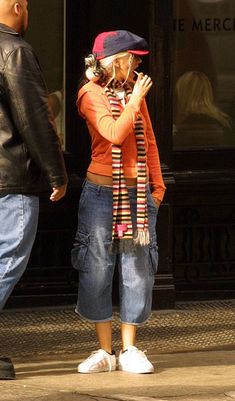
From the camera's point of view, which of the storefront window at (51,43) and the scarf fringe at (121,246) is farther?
the storefront window at (51,43)

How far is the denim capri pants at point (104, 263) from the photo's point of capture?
780 cm

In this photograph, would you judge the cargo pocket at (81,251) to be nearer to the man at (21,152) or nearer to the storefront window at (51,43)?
the man at (21,152)

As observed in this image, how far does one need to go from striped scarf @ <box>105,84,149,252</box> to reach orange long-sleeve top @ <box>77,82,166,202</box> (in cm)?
4

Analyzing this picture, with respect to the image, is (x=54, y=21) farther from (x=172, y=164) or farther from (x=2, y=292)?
(x=2, y=292)

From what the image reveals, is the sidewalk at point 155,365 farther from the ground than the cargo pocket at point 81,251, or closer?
closer

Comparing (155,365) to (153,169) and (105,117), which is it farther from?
(105,117)

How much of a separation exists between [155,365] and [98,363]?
462 millimetres

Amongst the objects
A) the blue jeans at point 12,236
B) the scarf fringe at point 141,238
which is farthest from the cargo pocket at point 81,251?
the blue jeans at point 12,236

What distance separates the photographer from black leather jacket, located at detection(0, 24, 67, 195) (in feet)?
23.7

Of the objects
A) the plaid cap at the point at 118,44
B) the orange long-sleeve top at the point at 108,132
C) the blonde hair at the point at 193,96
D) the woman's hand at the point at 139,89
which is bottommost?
the blonde hair at the point at 193,96

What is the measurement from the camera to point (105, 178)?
7.80 metres

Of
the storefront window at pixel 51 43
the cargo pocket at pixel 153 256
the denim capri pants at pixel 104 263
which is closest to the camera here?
the denim capri pants at pixel 104 263

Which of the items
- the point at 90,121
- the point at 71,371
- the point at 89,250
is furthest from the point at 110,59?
the point at 71,371

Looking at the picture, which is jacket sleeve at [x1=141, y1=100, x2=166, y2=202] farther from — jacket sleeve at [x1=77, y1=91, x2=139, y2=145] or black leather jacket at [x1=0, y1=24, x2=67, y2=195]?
black leather jacket at [x1=0, y1=24, x2=67, y2=195]
